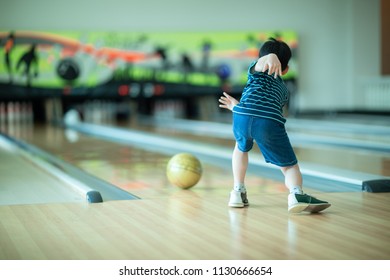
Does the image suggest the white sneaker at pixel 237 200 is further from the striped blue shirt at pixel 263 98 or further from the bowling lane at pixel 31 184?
the bowling lane at pixel 31 184

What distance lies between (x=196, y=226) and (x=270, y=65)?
0.71 meters

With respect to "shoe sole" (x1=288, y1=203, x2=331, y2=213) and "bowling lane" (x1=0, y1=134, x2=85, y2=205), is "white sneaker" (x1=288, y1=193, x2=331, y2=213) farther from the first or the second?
"bowling lane" (x1=0, y1=134, x2=85, y2=205)

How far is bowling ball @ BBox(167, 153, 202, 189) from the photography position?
139 inches

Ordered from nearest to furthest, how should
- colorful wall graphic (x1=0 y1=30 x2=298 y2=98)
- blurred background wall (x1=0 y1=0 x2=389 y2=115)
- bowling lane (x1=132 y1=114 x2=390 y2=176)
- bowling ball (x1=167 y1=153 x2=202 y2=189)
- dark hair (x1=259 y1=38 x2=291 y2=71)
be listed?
dark hair (x1=259 y1=38 x2=291 y2=71) < bowling ball (x1=167 y1=153 x2=202 y2=189) < bowling lane (x1=132 y1=114 x2=390 y2=176) < colorful wall graphic (x1=0 y1=30 x2=298 y2=98) < blurred background wall (x1=0 y1=0 x2=389 y2=115)

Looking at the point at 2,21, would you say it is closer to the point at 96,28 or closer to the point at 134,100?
the point at 96,28

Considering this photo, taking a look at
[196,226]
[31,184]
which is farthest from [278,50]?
[31,184]

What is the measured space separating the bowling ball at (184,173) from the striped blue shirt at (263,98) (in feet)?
Answer: 2.39

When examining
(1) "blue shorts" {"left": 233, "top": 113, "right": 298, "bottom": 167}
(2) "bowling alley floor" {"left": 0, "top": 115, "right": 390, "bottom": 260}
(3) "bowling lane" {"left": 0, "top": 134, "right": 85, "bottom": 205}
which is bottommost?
(3) "bowling lane" {"left": 0, "top": 134, "right": 85, "bottom": 205}

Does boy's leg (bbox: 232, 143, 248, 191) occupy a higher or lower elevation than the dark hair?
lower

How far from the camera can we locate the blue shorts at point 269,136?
9.28 ft

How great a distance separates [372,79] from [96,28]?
179 inches

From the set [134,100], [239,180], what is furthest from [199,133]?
[239,180]

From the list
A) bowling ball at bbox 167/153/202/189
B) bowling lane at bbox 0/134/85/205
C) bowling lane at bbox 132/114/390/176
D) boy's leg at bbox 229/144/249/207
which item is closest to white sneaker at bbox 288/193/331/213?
boy's leg at bbox 229/144/249/207

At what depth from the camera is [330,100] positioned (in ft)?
40.0
